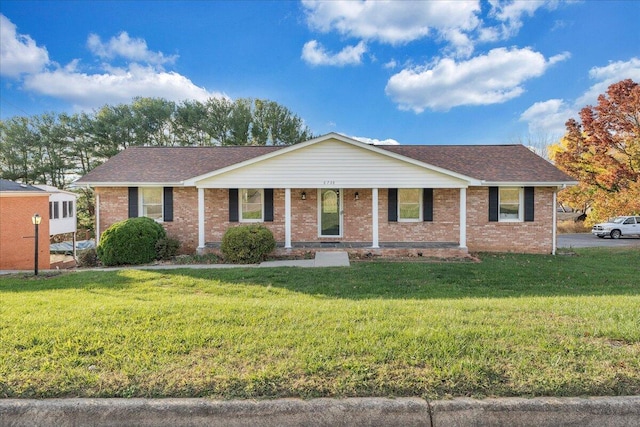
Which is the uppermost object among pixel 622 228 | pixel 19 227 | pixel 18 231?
pixel 19 227

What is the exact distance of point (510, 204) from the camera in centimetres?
1371

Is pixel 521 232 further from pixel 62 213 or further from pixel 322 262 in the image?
pixel 62 213

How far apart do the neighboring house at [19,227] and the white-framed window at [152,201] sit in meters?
3.14

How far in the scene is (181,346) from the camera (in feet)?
11.4

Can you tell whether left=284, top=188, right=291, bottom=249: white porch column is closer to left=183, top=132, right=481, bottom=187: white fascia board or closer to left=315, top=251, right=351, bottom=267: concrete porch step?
left=315, top=251, right=351, bottom=267: concrete porch step

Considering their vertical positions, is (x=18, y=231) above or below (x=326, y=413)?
above

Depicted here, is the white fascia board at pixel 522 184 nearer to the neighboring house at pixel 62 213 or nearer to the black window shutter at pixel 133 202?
the black window shutter at pixel 133 202

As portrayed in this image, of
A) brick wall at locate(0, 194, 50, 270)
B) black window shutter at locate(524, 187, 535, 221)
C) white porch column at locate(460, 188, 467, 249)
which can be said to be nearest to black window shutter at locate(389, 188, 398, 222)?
white porch column at locate(460, 188, 467, 249)

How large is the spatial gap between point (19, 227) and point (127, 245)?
155 inches

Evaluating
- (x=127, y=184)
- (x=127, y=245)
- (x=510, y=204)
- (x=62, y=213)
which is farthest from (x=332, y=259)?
(x=62, y=213)

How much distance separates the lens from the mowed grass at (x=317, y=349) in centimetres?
275

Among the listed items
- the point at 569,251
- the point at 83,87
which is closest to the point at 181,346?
the point at 569,251

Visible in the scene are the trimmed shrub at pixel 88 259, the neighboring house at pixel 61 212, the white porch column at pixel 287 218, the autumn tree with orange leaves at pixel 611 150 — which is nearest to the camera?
the trimmed shrub at pixel 88 259

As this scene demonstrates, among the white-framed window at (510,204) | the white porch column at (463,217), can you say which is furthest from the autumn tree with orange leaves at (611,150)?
the white porch column at (463,217)
